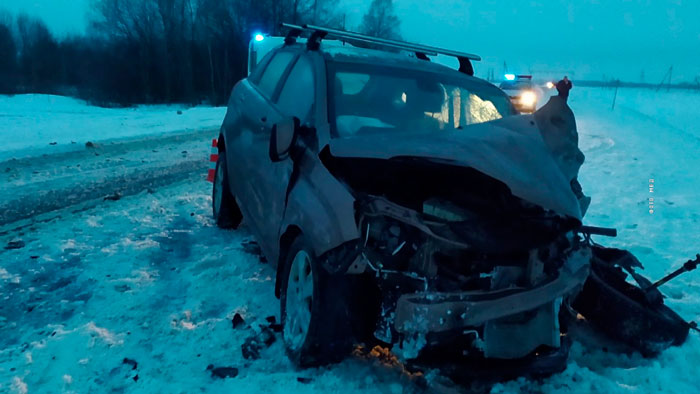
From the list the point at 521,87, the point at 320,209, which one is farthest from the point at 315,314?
the point at 521,87

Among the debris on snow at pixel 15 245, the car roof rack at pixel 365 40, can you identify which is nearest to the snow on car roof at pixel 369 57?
the car roof rack at pixel 365 40

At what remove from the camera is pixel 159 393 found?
250cm

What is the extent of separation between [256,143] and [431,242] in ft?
6.44

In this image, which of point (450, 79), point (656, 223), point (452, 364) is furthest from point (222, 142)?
point (656, 223)

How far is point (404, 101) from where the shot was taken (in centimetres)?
372

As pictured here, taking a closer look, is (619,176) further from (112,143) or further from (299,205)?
(112,143)

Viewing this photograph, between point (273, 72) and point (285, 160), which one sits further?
point (273, 72)

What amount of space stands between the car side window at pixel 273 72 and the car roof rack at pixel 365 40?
0.69 feet

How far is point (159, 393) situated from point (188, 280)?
4.71ft

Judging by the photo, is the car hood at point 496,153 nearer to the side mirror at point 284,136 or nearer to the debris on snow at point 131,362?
the side mirror at point 284,136

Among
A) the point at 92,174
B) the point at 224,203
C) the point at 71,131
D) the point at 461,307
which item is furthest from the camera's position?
the point at 71,131

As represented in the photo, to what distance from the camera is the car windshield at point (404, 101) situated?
11.1 ft

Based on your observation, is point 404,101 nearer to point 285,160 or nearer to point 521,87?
point 285,160

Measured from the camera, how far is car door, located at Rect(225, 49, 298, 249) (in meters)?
3.59
